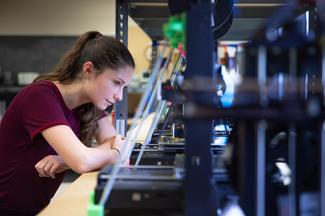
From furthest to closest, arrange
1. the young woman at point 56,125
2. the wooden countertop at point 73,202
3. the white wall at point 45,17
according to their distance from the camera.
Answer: the white wall at point 45,17, the young woman at point 56,125, the wooden countertop at point 73,202

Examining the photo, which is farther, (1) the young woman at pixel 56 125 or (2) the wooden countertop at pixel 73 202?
(1) the young woman at pixel 56 125

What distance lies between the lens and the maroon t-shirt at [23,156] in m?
1.34

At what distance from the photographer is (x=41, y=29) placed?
233 inches

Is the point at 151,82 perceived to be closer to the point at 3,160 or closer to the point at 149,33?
the point at 3,160

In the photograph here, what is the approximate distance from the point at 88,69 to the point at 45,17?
490cm

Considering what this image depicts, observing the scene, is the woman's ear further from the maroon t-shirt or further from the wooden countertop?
the wooden countertop

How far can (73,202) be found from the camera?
117 centimetres

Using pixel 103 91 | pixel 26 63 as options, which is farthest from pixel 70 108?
pixel 26 63

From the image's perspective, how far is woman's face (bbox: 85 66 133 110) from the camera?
1.31m

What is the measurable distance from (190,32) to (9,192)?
3.13 ft

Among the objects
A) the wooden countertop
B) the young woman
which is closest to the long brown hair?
the young woman

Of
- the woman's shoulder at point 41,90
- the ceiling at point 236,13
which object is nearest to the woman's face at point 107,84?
the woman's shoulder at point 41,90

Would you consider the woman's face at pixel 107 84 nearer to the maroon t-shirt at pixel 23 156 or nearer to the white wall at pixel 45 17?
the maroon t-shirt at pixel 23 156

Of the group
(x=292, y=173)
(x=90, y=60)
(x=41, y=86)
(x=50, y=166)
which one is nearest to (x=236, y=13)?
(x=90, y=60)
